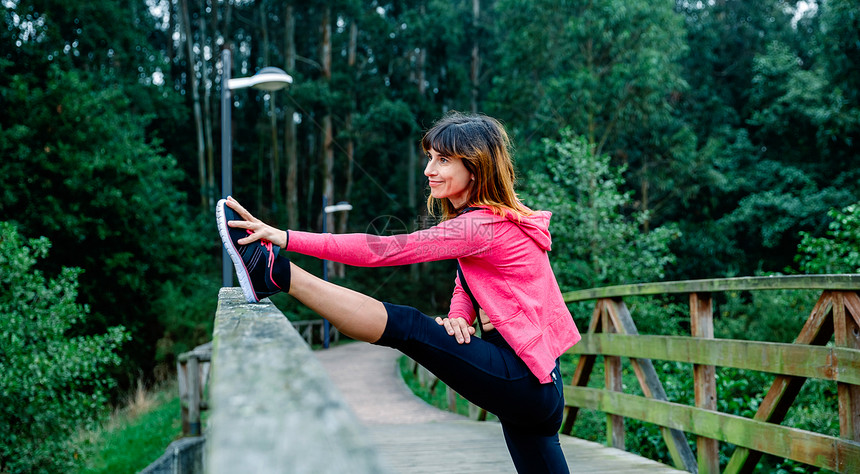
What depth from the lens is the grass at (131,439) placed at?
7188mm

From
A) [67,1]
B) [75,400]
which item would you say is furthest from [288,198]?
[75,400]

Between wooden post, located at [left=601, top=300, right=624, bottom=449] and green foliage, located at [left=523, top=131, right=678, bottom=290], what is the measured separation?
868 cm

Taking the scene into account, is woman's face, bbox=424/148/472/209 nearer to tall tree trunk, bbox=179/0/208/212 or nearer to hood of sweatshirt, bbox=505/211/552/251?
hood of sweatshirt, bbox=505/211/552/251

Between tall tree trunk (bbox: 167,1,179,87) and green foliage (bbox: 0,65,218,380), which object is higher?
tall tree trunk (bbox: 167,1,179,87)

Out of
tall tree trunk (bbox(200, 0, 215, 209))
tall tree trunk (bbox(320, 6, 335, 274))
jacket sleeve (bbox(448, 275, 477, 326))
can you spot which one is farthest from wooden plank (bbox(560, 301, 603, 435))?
tall tree trunk (bbox(200, 0, 215, 209))

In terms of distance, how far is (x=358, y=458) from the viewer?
58 cm

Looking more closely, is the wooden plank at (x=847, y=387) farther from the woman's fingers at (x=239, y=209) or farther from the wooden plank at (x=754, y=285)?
the woman's fingers at (x=239, y=209)

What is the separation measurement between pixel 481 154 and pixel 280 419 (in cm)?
152

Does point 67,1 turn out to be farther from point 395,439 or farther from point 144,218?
point 395,439

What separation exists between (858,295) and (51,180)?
→ 47.4 feet

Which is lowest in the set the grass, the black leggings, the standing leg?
the grass

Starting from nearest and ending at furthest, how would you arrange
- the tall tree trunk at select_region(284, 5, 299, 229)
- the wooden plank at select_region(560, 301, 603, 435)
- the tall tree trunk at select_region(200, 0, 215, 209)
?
the wooden plank at select_region(560, 301, 603, 435)
the tall tree trunk at select_region(284, 5, 299, 229)
the tall tree trunk at select_region(200, 0, 215, 209)

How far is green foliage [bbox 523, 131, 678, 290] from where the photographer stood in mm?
12953

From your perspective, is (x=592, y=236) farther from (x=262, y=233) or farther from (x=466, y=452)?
(x=262, y=233)
